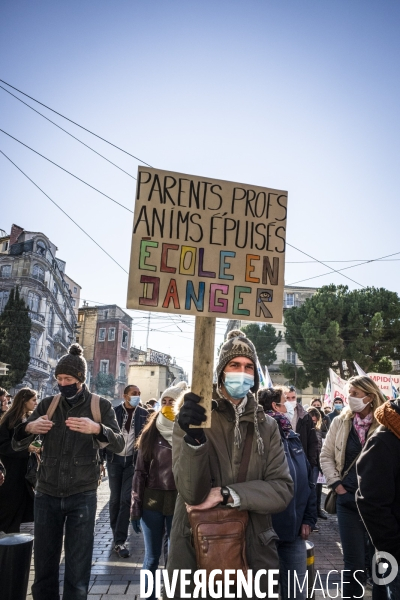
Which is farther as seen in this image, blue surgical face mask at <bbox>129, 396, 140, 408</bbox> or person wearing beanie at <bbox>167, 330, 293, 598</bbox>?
blue surgical face mask at <bbox>129, 396, 140, 408</bbox>

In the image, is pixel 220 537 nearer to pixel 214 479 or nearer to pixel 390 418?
pixel 214 479

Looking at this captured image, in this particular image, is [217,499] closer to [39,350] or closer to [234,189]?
[234,189]

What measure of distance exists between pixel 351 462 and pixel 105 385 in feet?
179

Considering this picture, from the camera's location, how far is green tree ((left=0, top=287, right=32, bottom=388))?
112 feet

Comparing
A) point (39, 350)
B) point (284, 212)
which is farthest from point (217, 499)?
point (39, 350)

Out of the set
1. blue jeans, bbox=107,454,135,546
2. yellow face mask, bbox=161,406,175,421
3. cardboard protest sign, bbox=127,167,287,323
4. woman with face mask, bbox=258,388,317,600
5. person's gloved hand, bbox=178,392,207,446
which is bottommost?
blue jeans, bbox=107,454,135,546

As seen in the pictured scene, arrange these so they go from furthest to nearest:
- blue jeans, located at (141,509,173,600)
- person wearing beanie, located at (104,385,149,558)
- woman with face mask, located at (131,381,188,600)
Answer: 1. person wearing beanie, located at (104,385,149,558)
2. woman with face mask, located at (131,381,188,600)
3. blue jeans, located at (141,509,173,600)

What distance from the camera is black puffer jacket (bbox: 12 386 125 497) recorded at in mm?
3574

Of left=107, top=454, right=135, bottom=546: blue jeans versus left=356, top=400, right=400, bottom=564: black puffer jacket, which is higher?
left=356, top=400, right=400, bottom=564: black puffer jacket

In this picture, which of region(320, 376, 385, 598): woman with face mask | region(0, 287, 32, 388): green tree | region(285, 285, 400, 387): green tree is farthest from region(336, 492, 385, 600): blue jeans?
region(285, 285, 400, 387): green tree

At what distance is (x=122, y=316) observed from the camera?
61.4 m

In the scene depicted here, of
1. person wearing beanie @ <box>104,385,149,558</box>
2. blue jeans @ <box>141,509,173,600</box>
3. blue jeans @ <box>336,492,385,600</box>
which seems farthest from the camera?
person wearing beanie @ <box>104,385,149,558</box>

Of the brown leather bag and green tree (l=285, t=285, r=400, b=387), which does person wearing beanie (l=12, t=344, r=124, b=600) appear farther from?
green tree (l=285, t=285, r=400, b=387)

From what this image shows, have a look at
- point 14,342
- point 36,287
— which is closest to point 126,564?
point 14,342
